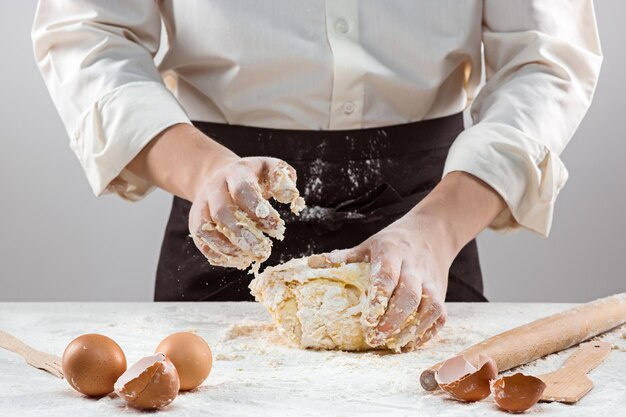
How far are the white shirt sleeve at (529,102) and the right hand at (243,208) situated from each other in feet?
0.98

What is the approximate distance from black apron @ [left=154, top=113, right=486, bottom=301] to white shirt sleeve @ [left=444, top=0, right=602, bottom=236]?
134 millimetres

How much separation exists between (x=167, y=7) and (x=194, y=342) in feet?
2.39

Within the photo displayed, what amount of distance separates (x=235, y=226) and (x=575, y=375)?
41 cm

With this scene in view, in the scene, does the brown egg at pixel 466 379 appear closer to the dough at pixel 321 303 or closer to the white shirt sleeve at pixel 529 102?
the dough at pixel 321 303

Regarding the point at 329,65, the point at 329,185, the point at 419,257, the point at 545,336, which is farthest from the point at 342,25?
the point at 545,336

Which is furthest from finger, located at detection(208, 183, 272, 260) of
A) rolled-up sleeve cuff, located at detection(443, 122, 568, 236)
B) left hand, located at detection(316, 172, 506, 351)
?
rolled-up sleeve cuff, located at detection(443, 122, 568, 236)

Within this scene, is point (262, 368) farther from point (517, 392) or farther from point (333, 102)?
point (333, 102)

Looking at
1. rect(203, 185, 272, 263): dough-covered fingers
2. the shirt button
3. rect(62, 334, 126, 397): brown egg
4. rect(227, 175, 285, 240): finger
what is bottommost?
rect(62, 334, 126, 397): brown egg

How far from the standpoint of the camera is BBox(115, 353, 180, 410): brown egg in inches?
33.4

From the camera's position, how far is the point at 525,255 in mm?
2621

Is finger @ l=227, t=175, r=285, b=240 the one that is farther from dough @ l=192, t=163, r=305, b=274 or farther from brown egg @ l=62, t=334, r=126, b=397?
brown egg @ l=62, t=334, r=126, b=397

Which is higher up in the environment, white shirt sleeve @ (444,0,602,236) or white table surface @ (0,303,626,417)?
white shirt sleeve @ (444,0,602,236)

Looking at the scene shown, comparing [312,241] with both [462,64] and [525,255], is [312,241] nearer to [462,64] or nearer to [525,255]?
[462,64]

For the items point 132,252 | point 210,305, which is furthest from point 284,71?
point 132,252
